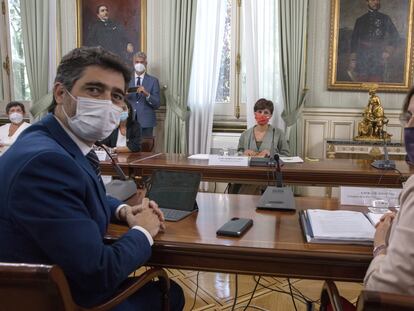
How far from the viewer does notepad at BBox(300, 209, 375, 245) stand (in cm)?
125

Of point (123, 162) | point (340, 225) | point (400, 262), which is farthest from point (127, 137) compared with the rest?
point (400, 262)

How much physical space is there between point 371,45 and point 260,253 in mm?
4331

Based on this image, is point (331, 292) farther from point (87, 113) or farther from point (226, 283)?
point (226, 283)

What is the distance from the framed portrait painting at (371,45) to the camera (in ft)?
15.3

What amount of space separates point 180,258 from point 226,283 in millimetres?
1480

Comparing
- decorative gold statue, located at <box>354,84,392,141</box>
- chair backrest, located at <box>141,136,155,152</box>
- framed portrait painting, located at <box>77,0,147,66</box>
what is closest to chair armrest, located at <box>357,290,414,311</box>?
chair backrest, located at <box>141,136,155,152</box>

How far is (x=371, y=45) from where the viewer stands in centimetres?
475

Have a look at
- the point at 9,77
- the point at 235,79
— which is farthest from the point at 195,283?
the point at 9,77

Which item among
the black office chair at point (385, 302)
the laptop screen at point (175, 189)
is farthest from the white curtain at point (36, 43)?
the black office chair at point (385, 302)

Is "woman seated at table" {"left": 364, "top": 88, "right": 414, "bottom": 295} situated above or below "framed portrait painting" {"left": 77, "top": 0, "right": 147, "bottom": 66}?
below

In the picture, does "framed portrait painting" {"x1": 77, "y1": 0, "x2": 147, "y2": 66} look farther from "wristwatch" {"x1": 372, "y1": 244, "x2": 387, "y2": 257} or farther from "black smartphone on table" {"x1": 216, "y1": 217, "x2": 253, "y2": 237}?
"wristwatch" {"x1": 372, "y1": 244, "x2": 387, "y2": 257}

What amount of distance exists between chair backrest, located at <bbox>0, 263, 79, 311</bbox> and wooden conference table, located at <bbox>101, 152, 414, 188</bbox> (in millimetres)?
1968

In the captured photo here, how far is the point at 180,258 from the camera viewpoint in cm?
126

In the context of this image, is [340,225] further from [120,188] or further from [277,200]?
[120,188]
